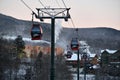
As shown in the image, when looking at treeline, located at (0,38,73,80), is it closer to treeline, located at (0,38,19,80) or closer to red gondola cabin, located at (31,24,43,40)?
treeline, located at (0,38,19,80)

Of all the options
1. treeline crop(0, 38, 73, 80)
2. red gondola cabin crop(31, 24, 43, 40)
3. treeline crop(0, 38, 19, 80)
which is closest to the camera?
red gondola cabin crop(31, 24, 43, 40)

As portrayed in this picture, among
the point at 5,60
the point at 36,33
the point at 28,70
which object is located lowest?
the point at 28,70

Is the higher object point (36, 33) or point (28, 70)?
point (36, 33)

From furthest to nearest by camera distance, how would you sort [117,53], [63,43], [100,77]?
[63,43], [117,53], [100,77]

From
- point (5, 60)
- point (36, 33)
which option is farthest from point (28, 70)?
point (36, 33)

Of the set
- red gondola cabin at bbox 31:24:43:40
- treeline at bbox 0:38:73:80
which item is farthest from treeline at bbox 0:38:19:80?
red gondola cabin at bbox 31:24:43:40

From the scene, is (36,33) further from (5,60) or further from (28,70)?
(5,60)

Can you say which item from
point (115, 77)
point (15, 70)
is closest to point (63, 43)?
point (115, 77)

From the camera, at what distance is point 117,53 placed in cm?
12100

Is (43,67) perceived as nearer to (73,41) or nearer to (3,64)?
(3,64)

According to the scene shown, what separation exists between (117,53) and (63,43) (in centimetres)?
7109

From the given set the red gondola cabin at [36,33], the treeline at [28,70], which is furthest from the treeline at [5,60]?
the red gondola cabin at [36,33]

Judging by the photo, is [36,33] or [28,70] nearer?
[36,33]

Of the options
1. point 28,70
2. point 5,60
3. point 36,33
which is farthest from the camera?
point 5,60
